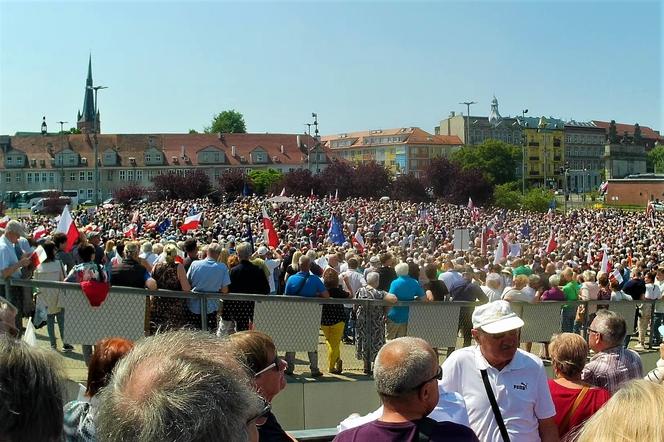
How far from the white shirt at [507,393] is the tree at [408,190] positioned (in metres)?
85.7

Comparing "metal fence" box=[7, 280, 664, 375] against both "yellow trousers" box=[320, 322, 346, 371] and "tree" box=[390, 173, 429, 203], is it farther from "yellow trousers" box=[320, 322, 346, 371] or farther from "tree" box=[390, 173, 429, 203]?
"tree" box=[390, 173, 429, 203]

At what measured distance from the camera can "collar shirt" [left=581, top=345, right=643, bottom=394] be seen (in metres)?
5.19

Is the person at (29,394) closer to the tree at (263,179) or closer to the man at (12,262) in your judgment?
the man at (12,262)

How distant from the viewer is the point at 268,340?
3748 millimetres

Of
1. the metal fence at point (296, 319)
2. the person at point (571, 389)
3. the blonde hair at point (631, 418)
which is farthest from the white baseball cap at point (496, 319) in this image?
the metal fence at point (296, 319)

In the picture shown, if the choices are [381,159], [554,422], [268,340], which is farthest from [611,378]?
[381,159]

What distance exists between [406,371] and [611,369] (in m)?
2.33

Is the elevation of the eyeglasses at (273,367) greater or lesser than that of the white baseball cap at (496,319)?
lesser

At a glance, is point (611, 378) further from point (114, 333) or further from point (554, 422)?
point (114, 333)

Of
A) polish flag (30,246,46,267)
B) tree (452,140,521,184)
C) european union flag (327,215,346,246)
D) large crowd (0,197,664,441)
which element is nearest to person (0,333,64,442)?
large crowd (0,197,664,441)

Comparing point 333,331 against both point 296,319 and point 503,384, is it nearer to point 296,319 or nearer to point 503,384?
point 296,319

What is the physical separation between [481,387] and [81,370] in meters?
4.31

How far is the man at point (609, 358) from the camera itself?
5.21m

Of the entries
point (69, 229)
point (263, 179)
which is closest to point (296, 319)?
point (69, 229)
